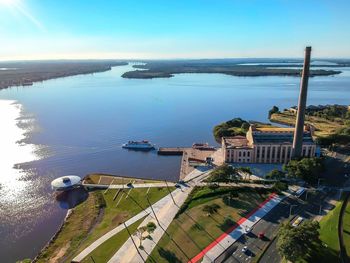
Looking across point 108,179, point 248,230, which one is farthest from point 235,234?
point 108,179

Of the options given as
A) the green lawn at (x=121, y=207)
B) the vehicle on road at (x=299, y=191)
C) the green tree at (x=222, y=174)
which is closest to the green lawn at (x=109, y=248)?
the green lawn at (x=121, y=207)

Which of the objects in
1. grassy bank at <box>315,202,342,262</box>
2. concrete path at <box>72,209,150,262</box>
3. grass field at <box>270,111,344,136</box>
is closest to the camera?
grassy bank at <box>315,202,342,262</box>

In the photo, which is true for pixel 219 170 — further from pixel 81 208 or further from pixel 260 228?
pixel 81 208

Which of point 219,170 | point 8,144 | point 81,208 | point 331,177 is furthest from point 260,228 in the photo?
point 8,144

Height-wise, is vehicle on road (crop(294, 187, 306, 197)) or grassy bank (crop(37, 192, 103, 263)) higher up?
vehicle on road (crop(294, 187, 306, 197))

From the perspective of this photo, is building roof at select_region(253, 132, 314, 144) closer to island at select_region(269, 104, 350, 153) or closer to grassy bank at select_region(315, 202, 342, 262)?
island at select_region(269, 104, 350, 153)

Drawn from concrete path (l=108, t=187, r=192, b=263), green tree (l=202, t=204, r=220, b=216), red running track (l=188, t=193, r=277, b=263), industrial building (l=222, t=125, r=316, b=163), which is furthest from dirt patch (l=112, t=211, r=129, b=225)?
industrial building (l=222, t=125, r=316, b=163)
